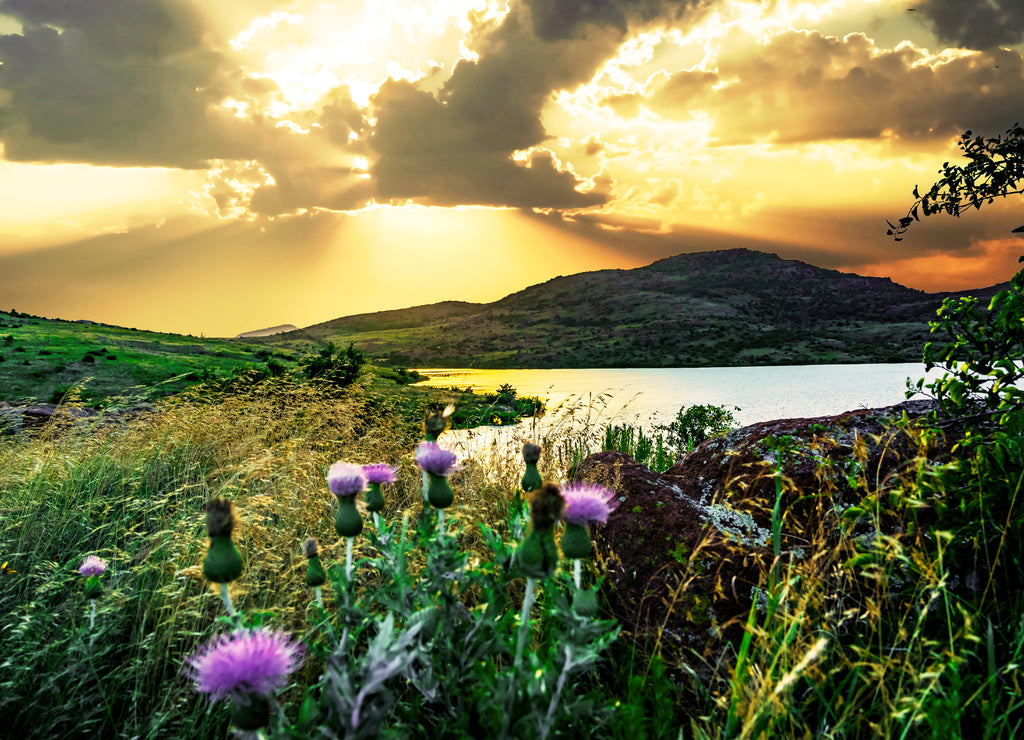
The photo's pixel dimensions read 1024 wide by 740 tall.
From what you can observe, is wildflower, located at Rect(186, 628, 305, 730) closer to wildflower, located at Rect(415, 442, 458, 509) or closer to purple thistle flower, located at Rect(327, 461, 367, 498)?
purple thistle flower, located at Rect(327, 461, 367, 498)

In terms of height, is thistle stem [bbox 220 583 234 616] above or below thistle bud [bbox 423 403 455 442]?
below

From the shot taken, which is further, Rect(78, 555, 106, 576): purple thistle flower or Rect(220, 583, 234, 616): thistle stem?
Rect(78, 555, 106, 576): purple thistle flower

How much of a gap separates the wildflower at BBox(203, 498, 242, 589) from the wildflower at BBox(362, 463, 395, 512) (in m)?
0.71

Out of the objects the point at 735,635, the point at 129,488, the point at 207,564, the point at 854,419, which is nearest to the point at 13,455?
the point at 129,488

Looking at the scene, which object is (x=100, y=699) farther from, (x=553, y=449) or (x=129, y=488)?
(x=553, y=449)

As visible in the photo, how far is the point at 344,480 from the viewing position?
2.38m

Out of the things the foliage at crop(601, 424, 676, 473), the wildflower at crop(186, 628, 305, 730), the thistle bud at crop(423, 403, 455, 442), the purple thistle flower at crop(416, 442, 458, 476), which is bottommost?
the foliage at crop(601, 424, 676, 473)

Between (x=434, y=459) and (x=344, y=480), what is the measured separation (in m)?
0.40

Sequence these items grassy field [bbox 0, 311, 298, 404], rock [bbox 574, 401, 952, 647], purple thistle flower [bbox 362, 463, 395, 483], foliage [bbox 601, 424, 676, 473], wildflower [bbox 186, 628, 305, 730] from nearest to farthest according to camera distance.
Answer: wildflower [bbox 186, 628, 305, 730], purple thistle flower [bbox 362, 463, 395, 483], rock [bbox 574, 401, 952, 647], foliage [bbox 601, 424, 676, 473], grassy field [bbox 0, 311, 298, 404]

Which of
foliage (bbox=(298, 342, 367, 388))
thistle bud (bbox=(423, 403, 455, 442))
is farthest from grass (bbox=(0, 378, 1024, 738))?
foliage (bbox=(298, 342, 367, 388))

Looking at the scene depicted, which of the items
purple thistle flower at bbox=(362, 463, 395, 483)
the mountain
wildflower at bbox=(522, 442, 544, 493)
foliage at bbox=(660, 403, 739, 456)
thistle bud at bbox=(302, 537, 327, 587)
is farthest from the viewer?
the mountain

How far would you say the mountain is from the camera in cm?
10956

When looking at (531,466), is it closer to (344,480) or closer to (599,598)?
(344,480)

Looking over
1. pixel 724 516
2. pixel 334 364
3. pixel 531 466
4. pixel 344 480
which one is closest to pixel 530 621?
pixel 531 466
